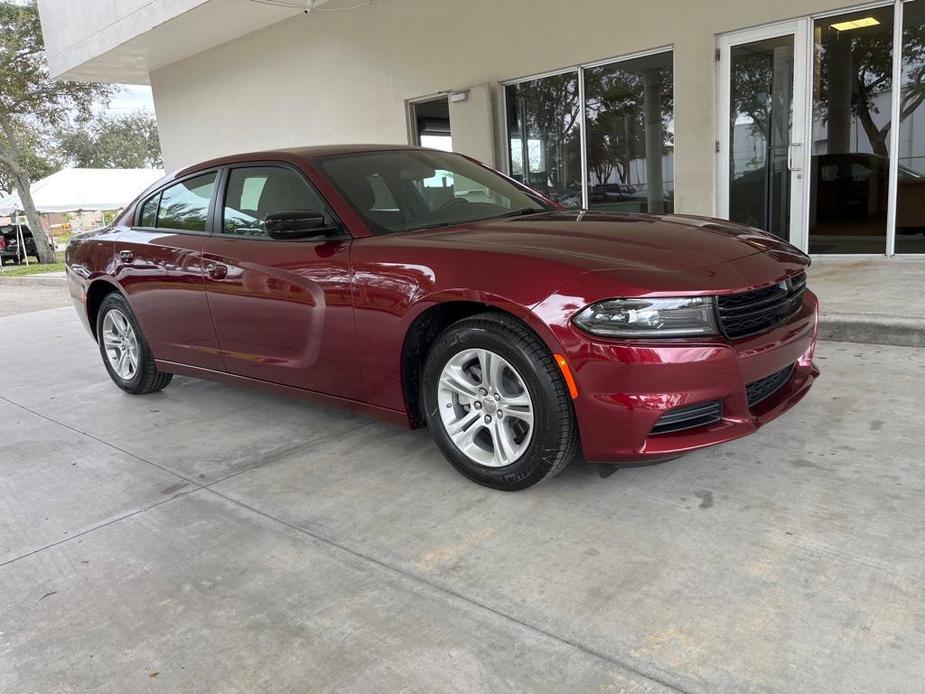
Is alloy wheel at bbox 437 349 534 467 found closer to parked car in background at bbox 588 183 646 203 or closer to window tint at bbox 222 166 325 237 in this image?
window tint at bbox 222 166 325 237

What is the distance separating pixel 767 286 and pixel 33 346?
300 inches

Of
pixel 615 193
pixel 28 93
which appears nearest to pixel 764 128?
pixel 615 193

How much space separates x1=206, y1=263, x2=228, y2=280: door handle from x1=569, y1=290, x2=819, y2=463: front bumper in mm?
2181

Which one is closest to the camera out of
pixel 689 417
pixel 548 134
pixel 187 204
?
pixel 689 417

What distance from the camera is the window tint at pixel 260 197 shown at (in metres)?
3.66

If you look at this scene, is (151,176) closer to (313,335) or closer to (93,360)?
(93,360)

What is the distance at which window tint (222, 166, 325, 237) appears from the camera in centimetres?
366

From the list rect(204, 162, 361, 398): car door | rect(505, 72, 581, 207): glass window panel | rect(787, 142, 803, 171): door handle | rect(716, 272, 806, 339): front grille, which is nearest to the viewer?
rect(716, 272, 806, 339): front grille

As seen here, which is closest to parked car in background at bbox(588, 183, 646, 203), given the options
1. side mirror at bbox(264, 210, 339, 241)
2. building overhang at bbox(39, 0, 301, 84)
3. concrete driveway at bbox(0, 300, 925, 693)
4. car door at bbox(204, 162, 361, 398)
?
concrete driveway at bbox(0, 300, 925, 693)

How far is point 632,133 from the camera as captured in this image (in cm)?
870

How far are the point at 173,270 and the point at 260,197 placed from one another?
2.64 ft

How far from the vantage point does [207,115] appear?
14.5m

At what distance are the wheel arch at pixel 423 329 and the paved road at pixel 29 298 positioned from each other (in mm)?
10199

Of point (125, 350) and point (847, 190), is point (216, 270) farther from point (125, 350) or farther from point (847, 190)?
point (847, 190)
